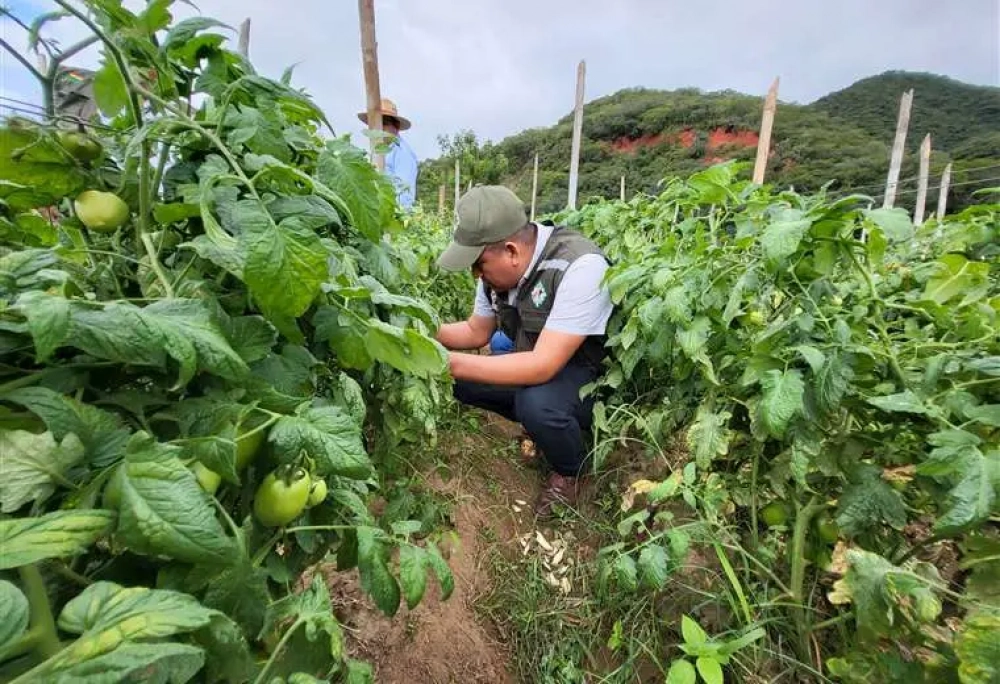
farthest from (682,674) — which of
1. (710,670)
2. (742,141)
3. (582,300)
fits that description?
(742,141)

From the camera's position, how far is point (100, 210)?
65 cm

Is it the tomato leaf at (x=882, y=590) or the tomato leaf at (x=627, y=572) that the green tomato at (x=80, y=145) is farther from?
the tomato leaf at (x=882, y=590)

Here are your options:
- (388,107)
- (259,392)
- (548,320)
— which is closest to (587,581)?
(548,320)

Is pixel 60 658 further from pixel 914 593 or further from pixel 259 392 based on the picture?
pixel 914 593

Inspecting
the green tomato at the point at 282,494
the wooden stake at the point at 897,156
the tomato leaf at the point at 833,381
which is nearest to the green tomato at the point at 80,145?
the green tomato at the point at 282,494

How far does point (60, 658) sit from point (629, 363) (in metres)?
1.54

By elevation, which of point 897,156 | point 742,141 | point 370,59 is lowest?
point 370,59

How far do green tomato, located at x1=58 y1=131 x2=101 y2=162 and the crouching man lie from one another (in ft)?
4.00

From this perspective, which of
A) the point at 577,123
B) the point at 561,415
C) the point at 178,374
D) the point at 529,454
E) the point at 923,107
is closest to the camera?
the point at 178,374

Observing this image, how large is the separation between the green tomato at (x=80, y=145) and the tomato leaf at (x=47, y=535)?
51 centimetres

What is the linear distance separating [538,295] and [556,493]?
80cm

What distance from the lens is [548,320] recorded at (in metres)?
1.96

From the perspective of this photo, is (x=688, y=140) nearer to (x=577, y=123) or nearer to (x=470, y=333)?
(x=577, y=123)

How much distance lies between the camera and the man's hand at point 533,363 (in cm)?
187
